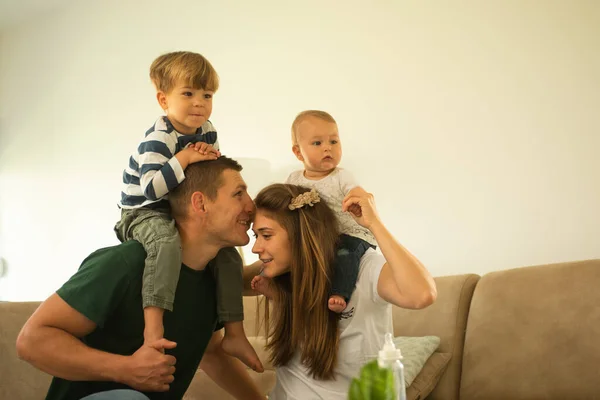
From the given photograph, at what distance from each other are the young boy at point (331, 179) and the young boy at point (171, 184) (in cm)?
35

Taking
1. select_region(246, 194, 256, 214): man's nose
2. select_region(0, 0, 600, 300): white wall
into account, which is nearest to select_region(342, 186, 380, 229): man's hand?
select_region(246, 194, 256, 214): man's nose

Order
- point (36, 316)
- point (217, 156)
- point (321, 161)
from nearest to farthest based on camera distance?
point (36, 316)
point (217, 156)
point (321, 161)

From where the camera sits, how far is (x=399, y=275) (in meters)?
1.85

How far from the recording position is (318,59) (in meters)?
3.77

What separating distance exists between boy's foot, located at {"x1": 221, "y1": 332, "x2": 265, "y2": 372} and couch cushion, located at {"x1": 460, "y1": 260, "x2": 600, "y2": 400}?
812mm

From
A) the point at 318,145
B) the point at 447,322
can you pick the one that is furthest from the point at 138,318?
the point at 447,322

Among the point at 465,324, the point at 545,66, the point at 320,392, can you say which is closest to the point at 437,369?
the point at 465,324

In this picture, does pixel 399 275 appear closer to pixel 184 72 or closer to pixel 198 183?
pixel 198 183

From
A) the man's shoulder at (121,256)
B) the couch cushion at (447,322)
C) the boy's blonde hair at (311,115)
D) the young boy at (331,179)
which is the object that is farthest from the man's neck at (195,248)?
the couch cushion at (447,322)

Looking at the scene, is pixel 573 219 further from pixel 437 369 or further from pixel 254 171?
pixel 254 171

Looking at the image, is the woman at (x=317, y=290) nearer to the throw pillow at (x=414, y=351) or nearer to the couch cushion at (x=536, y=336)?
the throw pillow at (x=414, y=351)

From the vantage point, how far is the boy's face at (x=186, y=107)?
2.23 metres

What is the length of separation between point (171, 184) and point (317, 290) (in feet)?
1.68

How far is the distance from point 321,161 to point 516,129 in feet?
3.25
